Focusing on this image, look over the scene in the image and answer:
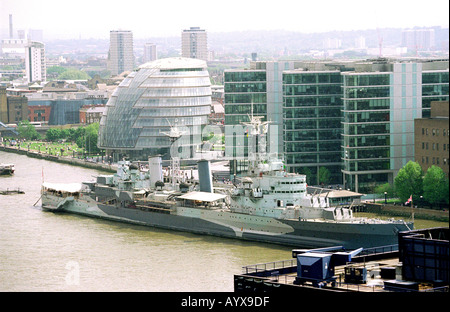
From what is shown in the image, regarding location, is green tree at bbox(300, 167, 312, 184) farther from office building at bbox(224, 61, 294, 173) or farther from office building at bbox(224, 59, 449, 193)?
office building at bbox(224, 61, 294, 173)

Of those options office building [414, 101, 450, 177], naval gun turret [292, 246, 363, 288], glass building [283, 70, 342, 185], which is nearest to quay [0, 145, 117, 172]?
glass building [283, 70, 342, 185]

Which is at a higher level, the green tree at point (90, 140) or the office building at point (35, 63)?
the office building at point (35, 63)

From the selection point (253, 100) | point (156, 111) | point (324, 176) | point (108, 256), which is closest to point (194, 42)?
point (156, 111)

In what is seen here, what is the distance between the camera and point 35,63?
142 meters

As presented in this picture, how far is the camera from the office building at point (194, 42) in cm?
15075

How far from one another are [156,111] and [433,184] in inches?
1058

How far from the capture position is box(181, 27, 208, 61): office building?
151 metres

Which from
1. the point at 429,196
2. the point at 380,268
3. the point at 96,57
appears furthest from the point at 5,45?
the point at 380,268

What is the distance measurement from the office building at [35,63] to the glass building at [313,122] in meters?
94.2

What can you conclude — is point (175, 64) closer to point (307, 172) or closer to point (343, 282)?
point (307, 172)

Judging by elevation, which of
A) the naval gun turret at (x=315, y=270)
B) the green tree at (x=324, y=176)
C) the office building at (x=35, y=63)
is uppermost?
the office building at (x=35, y=63)

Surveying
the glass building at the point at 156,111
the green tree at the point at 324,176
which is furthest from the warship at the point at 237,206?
the glass building at the point at 156,111

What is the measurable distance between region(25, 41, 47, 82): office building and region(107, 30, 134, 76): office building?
1716cm

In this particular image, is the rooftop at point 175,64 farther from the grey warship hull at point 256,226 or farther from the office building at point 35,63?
the office building at point 35,63
